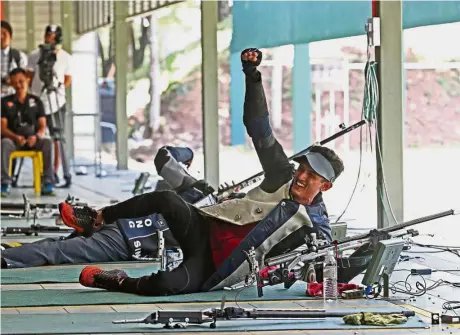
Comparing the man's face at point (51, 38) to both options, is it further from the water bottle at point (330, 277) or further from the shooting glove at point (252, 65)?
the water bottle at point (330, 277)

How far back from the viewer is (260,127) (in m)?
6.38

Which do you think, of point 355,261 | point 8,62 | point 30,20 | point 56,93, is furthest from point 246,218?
point 30,20

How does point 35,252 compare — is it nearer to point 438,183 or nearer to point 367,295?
point 367,295

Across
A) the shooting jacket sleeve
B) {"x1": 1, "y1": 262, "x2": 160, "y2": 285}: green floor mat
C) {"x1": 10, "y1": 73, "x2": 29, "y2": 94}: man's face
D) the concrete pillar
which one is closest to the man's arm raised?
the shooting jacket sleeve

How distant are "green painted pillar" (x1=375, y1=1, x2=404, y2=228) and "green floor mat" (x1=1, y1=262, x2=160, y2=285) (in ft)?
5.71

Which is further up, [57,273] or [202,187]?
[202,187]

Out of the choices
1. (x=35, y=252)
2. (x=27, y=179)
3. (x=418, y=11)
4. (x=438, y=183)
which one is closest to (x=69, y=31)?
(x=27, y=179)

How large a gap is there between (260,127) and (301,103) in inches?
302

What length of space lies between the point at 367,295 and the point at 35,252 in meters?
2.04

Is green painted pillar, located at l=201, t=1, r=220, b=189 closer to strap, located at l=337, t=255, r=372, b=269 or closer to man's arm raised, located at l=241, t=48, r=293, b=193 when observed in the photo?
man's arm raised, located at l=241, t=48, r=293, b=193

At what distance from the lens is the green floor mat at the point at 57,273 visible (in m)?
6.53

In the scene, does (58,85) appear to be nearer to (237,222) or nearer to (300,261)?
(237,222)

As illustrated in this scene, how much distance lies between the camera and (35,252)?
703 cm

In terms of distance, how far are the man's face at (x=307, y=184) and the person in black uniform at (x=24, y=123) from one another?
20.5 feet
